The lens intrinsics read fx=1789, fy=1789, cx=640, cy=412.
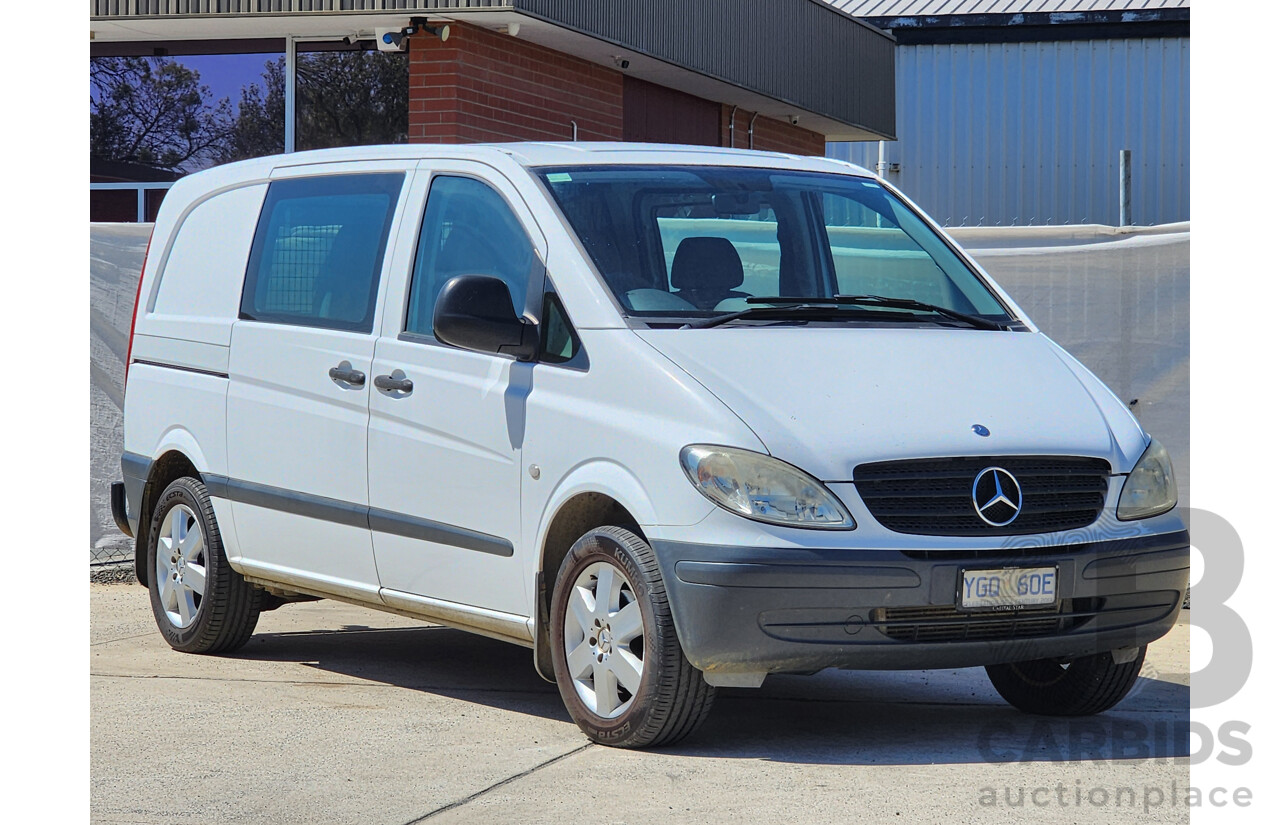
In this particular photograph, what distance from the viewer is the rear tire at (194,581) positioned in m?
7.74

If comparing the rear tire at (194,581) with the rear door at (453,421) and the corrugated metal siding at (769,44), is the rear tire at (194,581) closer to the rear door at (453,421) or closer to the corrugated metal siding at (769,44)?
the rear door at (453,421)

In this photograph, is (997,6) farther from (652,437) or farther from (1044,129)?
(652,437)

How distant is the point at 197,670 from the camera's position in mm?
7523

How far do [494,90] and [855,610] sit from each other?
996 centimetres

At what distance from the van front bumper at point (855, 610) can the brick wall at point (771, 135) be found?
13.9m

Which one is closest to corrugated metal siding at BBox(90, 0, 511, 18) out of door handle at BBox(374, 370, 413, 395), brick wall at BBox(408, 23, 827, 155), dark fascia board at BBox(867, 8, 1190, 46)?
brick wall at BBox(408, 23, 827, 155)

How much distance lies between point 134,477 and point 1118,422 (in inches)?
178

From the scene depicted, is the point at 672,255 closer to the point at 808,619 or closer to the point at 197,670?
the point at 808,619

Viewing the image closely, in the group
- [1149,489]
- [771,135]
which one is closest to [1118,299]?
[1149,489]

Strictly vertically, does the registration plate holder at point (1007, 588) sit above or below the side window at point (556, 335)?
below

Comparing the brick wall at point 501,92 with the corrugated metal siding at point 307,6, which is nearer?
the corrugated metal siding at point 307,6

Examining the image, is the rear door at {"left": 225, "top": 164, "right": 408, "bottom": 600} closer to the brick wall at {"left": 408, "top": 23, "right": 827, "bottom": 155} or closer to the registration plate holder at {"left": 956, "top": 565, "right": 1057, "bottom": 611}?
the registration plate holder at {"left": 956, "top": 565, "right": 1057, "bottom": 611}

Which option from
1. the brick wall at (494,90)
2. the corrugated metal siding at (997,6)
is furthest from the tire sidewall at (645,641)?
the corrugated metal siding at (997,6)

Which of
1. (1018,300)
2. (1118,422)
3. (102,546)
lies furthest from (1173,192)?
(1118,422)
